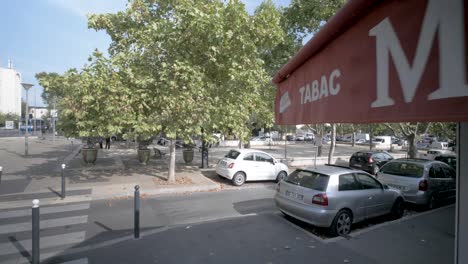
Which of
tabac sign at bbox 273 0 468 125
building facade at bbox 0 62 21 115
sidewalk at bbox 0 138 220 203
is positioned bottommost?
sidewalk at bbox 0 138 220 203

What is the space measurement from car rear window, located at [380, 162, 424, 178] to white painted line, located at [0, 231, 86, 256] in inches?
367

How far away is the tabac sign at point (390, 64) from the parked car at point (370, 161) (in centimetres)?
1583

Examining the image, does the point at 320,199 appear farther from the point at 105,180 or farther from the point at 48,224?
the point at 105,180

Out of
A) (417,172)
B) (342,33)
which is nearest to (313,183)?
(417,172)

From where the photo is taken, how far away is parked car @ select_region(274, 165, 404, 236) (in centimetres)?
661

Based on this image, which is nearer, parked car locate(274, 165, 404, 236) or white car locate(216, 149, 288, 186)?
parked car locate(274, 165, 404, 236)

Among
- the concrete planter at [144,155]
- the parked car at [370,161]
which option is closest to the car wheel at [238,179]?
the concrete planter at [144,155]

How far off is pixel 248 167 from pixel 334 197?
21.0 ft

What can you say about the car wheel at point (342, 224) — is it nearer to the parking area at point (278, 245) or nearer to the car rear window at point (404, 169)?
the parking area at point (278, 245)

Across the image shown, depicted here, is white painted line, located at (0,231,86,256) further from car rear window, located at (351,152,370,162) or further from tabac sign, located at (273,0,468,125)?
car rear window, located at (351,152,370,162)

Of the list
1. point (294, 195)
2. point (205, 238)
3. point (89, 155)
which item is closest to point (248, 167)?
point (294, 195)

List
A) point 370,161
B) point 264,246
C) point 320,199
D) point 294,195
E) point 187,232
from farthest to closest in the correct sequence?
1. point 370,161
2. point 294,195
3. point 187,232
4. point 320,199
5. point 264,246

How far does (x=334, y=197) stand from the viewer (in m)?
6.67

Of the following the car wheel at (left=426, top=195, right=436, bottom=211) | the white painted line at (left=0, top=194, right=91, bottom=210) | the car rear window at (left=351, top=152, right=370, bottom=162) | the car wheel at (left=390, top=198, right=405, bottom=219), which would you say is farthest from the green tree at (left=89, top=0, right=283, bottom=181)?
the car rear window at (left=351, top=152, right=370, bottom=162)
